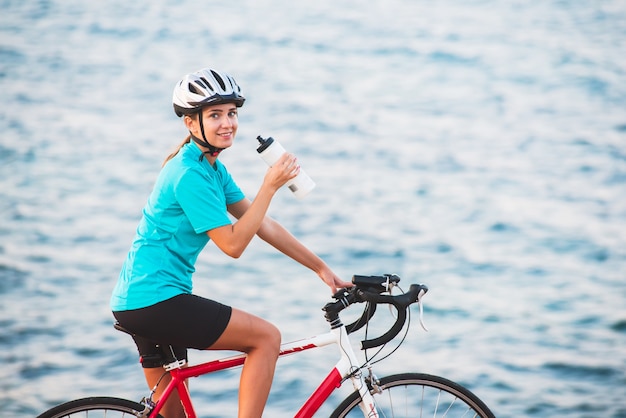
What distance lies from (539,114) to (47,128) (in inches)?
310

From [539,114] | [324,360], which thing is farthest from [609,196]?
[324,360]

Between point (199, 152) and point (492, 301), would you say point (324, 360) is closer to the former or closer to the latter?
point (492, 301)

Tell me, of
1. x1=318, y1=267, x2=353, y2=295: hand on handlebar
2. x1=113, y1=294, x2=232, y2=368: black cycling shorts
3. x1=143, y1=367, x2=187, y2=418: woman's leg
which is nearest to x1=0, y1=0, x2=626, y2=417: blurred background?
x1=143, y1=367, x2=187, y2=418: woman's leg

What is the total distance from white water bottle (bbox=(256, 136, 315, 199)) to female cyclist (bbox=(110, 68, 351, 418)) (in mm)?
78

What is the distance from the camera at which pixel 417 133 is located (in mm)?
15750

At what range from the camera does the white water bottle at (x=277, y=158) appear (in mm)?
3658

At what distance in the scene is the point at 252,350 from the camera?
378cm

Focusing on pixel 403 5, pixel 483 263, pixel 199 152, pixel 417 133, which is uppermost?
pixel 403 5

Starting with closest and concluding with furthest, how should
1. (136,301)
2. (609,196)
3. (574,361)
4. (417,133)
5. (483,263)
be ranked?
(136,301) → (574,361) → (483,263) → (609,196) → (417,133)

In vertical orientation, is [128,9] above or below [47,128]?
above

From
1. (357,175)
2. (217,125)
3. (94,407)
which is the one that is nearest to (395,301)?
(217,125)

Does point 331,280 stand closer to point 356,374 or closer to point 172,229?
point 356,374

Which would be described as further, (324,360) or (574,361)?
(574,361)

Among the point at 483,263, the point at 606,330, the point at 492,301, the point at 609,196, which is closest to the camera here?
the point at 606,330
